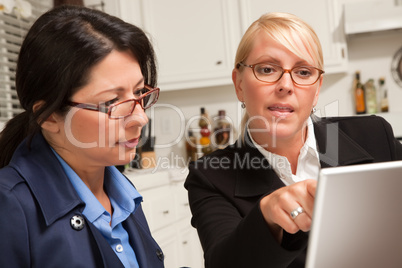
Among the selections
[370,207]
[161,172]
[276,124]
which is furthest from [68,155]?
[161,172]

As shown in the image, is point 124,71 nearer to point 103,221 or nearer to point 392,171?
point 103,221

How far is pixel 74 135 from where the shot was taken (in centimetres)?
87

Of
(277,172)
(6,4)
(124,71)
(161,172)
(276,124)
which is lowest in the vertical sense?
→ (161,172)

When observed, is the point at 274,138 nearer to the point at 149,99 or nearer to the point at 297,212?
the point at 149,99

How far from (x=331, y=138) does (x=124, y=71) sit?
564mm

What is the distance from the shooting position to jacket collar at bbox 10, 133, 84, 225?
81 centimetres

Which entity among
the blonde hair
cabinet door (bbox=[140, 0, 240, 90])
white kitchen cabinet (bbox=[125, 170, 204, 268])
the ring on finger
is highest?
cabinet door (bbox=[140, 0, 240, 90])

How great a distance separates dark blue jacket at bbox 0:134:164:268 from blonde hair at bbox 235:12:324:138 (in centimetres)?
53

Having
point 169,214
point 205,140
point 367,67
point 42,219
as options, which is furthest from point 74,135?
point 367,67

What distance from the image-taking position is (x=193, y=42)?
3.45 m

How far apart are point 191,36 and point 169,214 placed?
139cm

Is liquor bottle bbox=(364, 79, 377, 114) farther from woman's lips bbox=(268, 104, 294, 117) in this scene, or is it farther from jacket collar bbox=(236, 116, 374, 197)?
woman's lips bbox=(268, 104, 294, 117)

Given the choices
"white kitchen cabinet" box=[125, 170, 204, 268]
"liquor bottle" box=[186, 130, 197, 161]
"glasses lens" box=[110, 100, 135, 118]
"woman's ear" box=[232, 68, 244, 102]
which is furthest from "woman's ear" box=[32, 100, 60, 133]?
"liquor bottle" box=[186, 130, 197, 161]

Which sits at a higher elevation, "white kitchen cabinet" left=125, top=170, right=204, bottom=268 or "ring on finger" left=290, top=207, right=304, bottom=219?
"ring on finger" left=290, top=207, right=304, bottom=219
